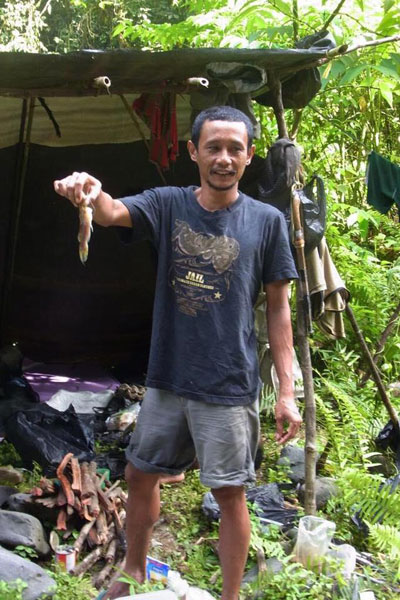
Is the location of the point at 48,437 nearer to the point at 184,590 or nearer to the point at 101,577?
the point at 101,577

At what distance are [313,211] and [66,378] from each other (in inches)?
136

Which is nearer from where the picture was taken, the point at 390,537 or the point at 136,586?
the point at 136,586

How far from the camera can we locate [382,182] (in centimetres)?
530

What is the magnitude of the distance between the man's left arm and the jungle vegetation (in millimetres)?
858

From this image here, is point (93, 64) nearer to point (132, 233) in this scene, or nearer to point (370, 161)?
point (132, 233)

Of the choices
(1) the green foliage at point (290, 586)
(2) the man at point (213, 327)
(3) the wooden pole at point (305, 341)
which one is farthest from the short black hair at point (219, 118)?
(1) the green foliage at point (290, 586)

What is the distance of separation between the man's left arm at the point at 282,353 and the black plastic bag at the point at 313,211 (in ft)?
4.71

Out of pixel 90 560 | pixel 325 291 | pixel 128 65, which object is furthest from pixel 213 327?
pixel 128 65

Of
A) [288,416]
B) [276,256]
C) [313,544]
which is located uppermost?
[276,256]

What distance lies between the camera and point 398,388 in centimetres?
642

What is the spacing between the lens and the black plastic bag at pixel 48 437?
4559 millimetres

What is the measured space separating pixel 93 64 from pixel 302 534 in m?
3.00

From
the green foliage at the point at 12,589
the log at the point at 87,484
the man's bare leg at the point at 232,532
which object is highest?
the man's bare leg at the point at 232,532

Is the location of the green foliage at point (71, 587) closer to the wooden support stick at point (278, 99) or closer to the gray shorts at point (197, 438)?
the gray shorts at point (197, 438)
